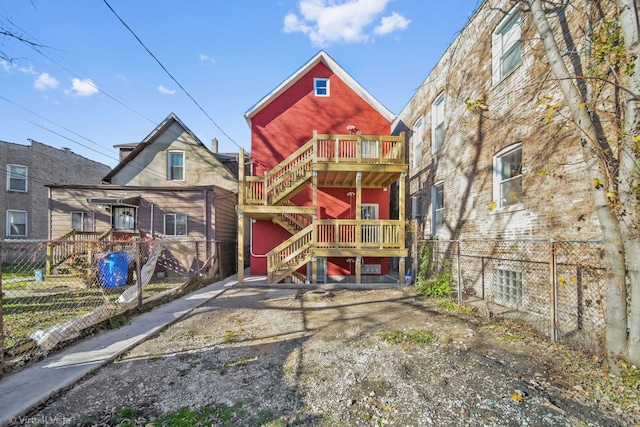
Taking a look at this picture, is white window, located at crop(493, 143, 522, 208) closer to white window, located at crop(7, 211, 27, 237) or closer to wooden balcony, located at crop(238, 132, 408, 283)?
wooden balcony, located at crop(238, 132, 408, 283)

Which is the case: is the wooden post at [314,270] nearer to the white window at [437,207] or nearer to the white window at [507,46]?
the white window at [437,207]

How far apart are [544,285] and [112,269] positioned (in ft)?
40.4

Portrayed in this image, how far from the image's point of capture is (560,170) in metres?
4.93

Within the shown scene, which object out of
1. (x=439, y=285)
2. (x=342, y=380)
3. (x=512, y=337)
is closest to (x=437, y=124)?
(x=439, y=285)

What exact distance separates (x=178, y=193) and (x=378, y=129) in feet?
31.4

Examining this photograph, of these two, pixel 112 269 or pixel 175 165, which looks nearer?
pixel 112 269

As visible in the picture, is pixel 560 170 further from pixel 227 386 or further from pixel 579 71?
pixel 227 386

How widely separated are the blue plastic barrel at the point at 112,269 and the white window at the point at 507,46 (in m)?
12.9

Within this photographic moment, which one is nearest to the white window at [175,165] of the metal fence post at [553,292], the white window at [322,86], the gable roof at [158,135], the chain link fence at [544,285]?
the gable roof at [158,135]

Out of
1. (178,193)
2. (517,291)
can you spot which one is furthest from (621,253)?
(178,193)

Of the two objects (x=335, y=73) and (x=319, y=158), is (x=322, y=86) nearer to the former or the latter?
(x=335, y=73)

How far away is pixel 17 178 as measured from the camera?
1825 centimetres

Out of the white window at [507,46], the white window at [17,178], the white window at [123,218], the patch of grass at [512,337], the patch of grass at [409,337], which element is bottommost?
the patch of grass at [409,337]

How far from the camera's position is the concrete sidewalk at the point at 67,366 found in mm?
2924
